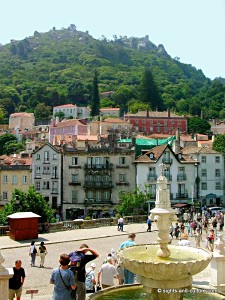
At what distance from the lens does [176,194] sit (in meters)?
53.5

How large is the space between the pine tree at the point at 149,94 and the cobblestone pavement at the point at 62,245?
131 meters

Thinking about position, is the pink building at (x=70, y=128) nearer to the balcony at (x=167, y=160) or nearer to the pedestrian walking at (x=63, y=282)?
the balcony at (x=167, y=160)

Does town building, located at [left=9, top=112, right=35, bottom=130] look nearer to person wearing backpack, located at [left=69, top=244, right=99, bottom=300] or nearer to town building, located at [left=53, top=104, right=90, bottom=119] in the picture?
town building, located at [left=53, top=104, right=90, bottom=119]

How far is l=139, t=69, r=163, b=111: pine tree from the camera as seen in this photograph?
167 metres

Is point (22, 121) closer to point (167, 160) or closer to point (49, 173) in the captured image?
point (49, 173)

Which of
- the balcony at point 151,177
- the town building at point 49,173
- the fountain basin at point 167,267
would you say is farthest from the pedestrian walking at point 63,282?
the town building at point 49,173

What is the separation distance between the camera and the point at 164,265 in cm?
1052

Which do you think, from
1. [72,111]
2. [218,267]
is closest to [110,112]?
[72,111]

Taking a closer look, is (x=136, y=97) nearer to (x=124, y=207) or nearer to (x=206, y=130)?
(x=206, y=130)

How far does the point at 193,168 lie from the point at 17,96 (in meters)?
148

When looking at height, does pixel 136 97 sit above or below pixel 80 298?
above

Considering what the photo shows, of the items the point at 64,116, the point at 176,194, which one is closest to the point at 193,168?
the point at 176,194

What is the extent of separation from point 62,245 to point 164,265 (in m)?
18.0

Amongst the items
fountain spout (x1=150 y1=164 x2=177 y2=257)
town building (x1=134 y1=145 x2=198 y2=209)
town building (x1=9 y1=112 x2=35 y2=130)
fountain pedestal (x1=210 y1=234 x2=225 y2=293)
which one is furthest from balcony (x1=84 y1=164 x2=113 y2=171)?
town building (x1=9 y1=112 x2=35 y2=130)
